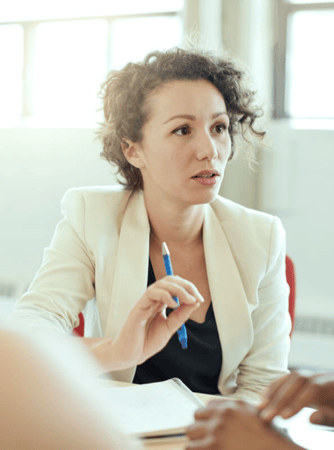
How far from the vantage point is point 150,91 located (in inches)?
58.2

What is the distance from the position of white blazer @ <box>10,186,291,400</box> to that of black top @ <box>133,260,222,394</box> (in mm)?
36

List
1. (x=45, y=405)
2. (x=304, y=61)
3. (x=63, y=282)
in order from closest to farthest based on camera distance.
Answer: (x=45, y=405) → (x=63, y=282) → (x=304, y=61)

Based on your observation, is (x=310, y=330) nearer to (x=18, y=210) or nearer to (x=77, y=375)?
(x=18, y=210)

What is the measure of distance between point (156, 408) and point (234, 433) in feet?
1.43

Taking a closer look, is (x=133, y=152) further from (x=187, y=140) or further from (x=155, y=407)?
(x=155, y=407)

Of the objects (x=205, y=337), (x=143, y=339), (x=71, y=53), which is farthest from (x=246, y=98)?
(x=71, y=53)

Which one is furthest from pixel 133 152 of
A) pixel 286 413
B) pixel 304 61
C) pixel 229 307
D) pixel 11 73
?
pixel 11 73

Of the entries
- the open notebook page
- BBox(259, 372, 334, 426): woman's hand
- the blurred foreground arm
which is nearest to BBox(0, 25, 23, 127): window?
the open notebook page

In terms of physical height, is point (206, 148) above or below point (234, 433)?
above

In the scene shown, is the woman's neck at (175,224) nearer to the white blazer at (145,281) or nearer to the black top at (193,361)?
the white blazer at (145,281)

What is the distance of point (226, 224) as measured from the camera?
150 centimetres

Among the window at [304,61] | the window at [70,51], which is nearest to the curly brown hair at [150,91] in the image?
the window at [304,61]

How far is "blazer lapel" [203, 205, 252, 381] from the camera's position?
1.30 metres

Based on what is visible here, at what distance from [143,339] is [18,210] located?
259 cm
